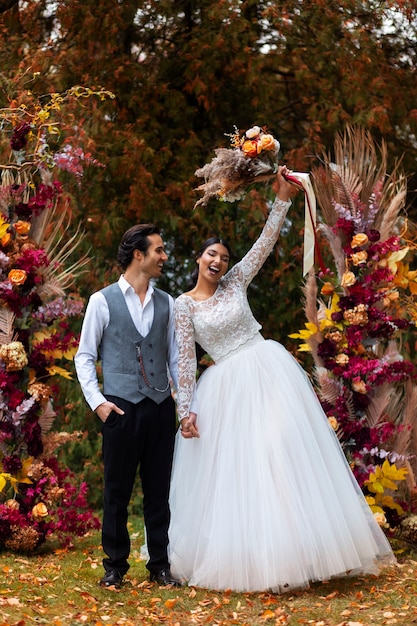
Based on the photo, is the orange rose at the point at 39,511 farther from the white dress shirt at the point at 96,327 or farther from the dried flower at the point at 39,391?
the white dress shirt at the point at 96,327

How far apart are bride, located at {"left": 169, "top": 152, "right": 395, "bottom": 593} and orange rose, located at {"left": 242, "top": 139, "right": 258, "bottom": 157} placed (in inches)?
9.2

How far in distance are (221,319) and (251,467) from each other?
0.86 m

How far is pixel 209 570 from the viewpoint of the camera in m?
4.82

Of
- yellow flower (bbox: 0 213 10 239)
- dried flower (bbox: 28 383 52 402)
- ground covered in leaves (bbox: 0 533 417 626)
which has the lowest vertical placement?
ground covered in leaves (bbox: 0 533 417 626)

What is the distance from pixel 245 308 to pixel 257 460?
903 mm

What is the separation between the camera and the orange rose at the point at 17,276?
5.87 meters

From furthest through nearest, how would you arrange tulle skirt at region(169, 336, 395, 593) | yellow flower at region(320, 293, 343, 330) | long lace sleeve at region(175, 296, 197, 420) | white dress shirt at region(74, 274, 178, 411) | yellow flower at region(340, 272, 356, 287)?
yellow flower at region(320, 293, 343, 330) < yellow flower at region(340, 272, 356, 287) < long lace sleeve at region(175, 296, 197, 420) < white dress shirt at region(74, 274, 178, 411) < tulle skirt at region(169, 336, 395, 593)

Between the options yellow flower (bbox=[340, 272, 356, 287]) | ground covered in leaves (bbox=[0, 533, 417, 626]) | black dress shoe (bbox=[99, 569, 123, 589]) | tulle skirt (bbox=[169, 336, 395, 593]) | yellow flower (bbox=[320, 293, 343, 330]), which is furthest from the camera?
yellow flower (bbox=[320, 293, 343, 330])

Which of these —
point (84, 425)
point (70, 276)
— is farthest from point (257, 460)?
point (84, 425)

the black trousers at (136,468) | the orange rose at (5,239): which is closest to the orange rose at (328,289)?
the black trousers at (136,468)

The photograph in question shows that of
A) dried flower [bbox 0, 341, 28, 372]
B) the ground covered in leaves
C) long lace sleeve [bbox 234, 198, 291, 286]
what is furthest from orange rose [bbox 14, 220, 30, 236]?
the ground covered in leaves

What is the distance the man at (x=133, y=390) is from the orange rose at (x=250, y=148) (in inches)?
26.8

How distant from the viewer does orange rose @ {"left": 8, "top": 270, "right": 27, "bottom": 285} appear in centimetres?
587

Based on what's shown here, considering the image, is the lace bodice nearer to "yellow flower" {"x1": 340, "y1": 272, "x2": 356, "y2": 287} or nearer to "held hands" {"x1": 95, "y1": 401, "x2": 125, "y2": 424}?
"held hands" {"x1": 95, "y1": 401, "x2": 125, "y2": 424}
